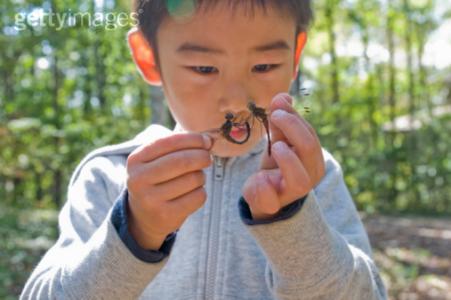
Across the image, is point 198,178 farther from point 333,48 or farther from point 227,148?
point 333,48

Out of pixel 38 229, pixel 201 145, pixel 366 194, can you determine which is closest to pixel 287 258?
pixel 201 145

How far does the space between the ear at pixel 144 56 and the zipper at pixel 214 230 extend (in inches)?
15.8

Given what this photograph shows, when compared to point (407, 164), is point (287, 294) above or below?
above

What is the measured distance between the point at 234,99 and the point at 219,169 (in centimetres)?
51

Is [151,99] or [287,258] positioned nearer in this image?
[287,258]

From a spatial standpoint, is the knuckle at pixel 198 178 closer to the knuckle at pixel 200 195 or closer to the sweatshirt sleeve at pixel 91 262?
the knuckle at pixel 200 195

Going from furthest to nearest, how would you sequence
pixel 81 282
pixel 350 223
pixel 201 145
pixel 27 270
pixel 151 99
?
1. pixel 27 270
2. pixel 151 99
3. pixel 350 223
4. pixel 81 282
5. pixel 201 145

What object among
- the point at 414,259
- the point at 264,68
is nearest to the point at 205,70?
the point at 264,68

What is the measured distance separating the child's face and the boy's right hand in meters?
0.35

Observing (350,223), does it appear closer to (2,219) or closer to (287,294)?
(287,294)

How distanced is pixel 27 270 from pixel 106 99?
11.7m

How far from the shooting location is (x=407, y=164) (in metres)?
17.4

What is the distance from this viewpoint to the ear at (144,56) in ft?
6.62

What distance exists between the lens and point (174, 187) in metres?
1.31
